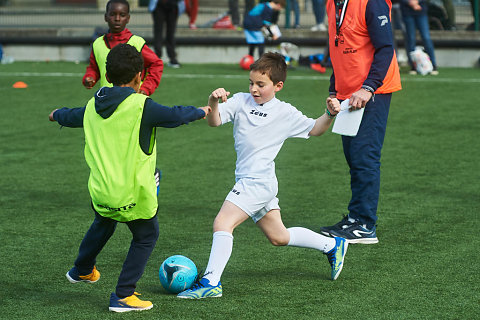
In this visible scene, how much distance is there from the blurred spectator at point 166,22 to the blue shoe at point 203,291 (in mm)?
13140

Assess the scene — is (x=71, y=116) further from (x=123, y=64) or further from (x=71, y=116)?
(x=123, y=64)

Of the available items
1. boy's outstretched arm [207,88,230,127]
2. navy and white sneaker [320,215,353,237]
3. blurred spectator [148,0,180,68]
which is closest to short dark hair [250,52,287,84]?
boy's outstretched arm [207,88,230,127]

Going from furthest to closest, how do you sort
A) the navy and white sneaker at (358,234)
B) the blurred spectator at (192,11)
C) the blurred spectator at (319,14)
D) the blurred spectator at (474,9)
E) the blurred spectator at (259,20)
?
1. the blurred spectator at (192,11)
2. the blurred spectator at (319,14)
3. the blurred spectator at (474,9)
4. the blurred spectator at (259,20)
5. the navy and white sneaker at (358,234)

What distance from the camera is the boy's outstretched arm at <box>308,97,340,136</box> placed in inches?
205

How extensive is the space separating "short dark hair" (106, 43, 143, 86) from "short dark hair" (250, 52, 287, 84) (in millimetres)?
789

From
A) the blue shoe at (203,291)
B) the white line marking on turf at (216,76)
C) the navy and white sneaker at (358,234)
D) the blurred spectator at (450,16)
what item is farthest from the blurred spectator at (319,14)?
the blue shoe at (203,291)

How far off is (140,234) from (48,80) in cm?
1169

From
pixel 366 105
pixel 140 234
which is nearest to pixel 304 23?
pixel 366 105

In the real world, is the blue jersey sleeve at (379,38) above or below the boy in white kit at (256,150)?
above

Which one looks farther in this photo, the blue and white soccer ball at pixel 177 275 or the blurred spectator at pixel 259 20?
the blurred spectator at pixel 259 20

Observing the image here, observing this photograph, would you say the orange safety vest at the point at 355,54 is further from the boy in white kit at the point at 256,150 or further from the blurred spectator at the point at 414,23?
the blurred spectator at the point at 414,23

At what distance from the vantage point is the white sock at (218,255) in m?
5.04

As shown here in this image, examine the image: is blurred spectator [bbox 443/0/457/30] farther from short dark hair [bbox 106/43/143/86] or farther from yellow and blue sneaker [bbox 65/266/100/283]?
short dark hair [bbox 106/43/143/86]

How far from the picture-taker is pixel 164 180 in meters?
8.60
